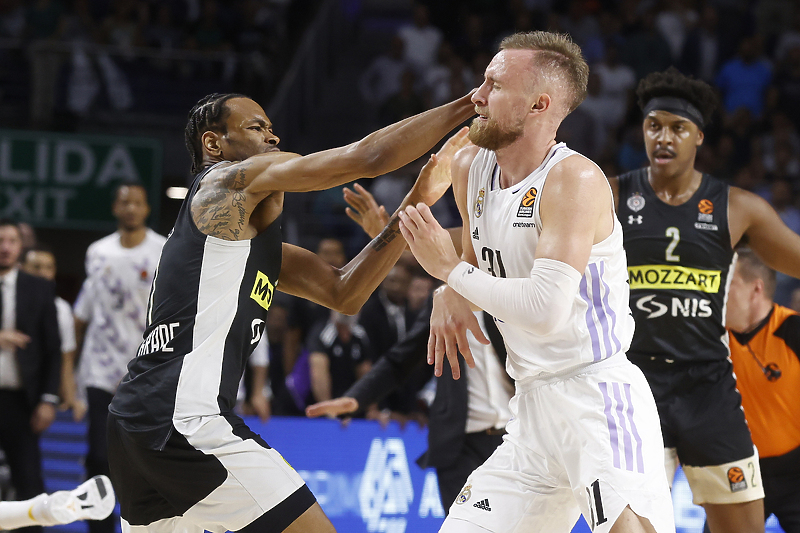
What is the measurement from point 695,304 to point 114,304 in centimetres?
476

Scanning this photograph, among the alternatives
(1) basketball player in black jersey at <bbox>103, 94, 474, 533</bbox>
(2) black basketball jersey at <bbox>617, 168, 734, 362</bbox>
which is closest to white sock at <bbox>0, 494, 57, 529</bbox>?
(1) basketball player in black jersey at <bbox>103, 94, 474, 533</bbox>

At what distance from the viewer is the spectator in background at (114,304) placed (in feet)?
24.2

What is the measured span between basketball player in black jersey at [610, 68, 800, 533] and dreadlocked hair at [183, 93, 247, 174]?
87.9 inches

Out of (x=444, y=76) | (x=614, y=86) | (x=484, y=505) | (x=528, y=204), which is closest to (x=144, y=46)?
(x=444, y=76)

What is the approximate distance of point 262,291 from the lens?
386 cm

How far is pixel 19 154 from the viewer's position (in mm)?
11531

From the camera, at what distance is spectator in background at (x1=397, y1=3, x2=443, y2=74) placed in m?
13.2

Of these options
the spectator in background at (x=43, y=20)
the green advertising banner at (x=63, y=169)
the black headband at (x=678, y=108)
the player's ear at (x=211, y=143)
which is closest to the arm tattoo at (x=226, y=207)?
the player's ear at (x=211, y=143)

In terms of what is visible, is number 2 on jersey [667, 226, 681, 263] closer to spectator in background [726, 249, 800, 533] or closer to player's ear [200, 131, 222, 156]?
spectator in background [726, 249, 800, 533]

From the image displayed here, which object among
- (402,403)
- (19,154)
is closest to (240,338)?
(402,403)

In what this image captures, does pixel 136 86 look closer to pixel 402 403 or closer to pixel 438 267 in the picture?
pixel 402 403

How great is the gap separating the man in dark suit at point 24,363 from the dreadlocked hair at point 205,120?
3.96m

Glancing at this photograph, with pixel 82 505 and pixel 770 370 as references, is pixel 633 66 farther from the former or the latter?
pixel 82 505

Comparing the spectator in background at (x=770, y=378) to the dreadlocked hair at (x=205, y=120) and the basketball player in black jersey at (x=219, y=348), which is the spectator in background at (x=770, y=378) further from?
the dreadlocked hair at (x=205, y=120)
